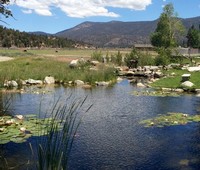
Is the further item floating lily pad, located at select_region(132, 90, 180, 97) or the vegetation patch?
floating lily pad, located at select_region(132, 90, 180, 97)

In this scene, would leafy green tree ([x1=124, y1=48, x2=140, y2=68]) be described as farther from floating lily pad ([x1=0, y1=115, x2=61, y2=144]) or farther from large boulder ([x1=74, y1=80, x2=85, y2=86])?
floating lily pad ([x1=0, y1=115, x2=61, y2=144])

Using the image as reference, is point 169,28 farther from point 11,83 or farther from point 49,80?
point 11,83

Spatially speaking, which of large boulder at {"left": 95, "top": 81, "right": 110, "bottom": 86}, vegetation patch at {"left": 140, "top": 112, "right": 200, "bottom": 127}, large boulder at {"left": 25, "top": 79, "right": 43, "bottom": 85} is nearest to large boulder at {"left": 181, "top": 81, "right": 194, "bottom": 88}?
large boulder at {"left": 95, "top": 81, "right": 110, "bottom": 86}

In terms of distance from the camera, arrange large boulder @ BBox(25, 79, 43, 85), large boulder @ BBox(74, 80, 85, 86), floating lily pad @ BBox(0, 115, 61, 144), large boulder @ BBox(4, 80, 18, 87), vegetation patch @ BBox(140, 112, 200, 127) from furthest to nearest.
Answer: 1. large boulder @ BBox(74, 80, 85, 86)
2. large boulder @ BBox(25, 79, 43, 85)
3. large boulder @ BBox(4, 80, 18, 87)
4. vegetation patch @ BBox(140, 112, 200, 127)
5. floating lily pad @ BBox(0, 115, 61, 144)

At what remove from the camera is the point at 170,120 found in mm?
19625

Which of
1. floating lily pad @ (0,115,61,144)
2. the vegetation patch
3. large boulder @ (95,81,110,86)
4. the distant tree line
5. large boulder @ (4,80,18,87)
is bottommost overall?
large boulder @ (95,81,110,86)

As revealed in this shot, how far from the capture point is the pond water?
1306 cm

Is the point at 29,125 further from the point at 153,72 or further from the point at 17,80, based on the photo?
the point at 153,72

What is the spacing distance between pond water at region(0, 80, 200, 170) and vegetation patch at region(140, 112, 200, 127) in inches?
20.1

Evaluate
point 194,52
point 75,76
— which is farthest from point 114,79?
point 194,52

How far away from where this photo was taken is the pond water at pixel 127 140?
1306 centimetres

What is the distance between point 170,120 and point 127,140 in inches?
179

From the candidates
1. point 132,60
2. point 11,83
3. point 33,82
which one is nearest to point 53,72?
point 33,82

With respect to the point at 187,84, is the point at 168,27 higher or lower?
higher
